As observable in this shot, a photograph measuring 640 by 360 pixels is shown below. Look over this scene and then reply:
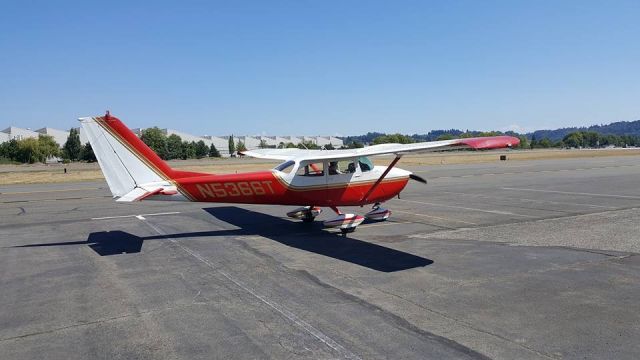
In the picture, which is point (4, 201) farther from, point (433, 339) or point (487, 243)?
point (433, 339)

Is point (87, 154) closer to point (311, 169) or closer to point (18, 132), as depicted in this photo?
point (18, 132)

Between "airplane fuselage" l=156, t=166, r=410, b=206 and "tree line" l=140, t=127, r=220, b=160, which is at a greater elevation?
"tree line" l=140, t=127, r=220, b=160

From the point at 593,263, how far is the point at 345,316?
570cm

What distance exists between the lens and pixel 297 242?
39.1ft

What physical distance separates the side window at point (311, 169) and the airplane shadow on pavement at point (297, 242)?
5.42ft

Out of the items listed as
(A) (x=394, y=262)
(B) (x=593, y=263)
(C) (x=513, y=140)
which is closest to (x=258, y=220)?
(A) (x=394, y=262)

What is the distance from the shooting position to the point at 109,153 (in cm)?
1163

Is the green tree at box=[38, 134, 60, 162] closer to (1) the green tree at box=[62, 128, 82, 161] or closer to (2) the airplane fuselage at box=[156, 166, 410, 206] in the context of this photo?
(1) the green tree at box=[62, 128, 82, 161]

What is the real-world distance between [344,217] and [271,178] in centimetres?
228

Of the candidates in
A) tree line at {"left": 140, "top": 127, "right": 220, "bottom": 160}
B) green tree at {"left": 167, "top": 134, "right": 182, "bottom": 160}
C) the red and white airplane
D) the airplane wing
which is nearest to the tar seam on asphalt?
the red and white airplane

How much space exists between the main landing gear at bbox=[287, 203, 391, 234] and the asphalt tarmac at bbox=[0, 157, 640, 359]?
31 cm

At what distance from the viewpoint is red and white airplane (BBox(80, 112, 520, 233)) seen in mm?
11547

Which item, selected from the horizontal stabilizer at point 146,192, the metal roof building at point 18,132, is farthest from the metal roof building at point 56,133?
the horizontal stabilizer at point 146,192

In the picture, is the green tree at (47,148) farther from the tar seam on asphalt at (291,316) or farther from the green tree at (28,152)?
the tar seam on asphalt at (291,316)
